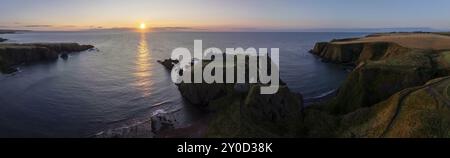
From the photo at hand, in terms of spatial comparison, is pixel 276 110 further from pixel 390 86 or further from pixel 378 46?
pixel 378 46

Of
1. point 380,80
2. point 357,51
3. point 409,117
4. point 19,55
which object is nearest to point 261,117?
point 380,80

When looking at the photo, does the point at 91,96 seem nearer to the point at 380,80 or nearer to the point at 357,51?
the point at 380,80

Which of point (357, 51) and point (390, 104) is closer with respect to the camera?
point (390, 104)

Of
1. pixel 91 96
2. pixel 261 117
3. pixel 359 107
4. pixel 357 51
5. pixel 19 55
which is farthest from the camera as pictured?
pixel 19 55

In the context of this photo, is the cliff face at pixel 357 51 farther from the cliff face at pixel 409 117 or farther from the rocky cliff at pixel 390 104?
the cliff face at pixel 409 117

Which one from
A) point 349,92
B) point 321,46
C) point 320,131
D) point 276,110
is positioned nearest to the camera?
point 320,131

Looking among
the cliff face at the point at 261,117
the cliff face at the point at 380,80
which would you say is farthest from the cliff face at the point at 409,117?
the cliff face at the point at 380,80

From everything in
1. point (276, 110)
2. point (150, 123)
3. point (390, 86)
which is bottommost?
point (150, 123)

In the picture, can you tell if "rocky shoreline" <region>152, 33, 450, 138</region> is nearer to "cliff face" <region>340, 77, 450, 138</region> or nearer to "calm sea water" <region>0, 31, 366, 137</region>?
"cliff face" <region>340, 77, 450, 138</region>

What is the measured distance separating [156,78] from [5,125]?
41.9 meters

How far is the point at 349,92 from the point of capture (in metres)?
41.2

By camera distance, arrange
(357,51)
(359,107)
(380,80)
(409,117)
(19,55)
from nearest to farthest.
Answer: (409,117) → (359,107) → (380,80) → (357,51) → (19,55)
